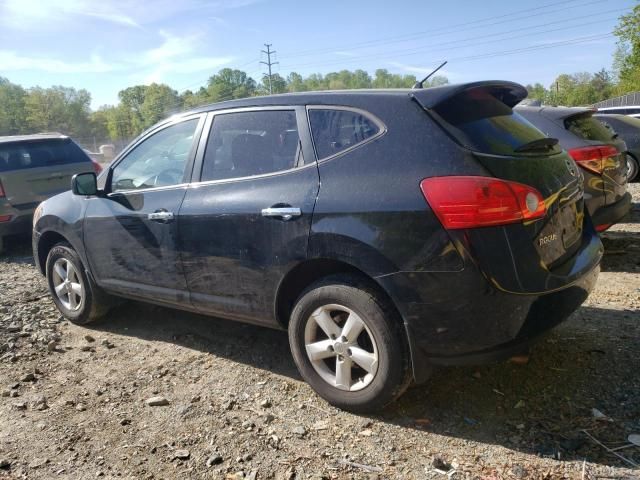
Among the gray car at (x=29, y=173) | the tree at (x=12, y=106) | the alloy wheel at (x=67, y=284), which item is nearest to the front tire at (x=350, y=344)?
the alloy wheel at (x=67, y=284)

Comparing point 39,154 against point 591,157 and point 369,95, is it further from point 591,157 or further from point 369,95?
point 591,157

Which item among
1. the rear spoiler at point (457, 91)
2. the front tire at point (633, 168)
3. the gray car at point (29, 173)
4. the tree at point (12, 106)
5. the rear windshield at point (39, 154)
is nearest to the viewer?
the rear spoiler at point (457, 91)

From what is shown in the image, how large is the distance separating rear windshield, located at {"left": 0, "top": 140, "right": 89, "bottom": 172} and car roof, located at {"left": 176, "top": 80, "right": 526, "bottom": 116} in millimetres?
5296

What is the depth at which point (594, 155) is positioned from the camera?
5.11 m

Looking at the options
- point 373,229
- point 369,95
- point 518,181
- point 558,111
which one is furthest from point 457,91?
point 558,111

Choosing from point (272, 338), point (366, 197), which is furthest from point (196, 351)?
point (366, 197)

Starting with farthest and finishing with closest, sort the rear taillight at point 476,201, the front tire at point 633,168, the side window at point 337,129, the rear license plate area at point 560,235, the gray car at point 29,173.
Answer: the front tire at point 633,168 → the gray car at point 29,173 → the side window at point 337,129 → the rear license plate area at point 560,235 → the rear taillight at point 476,201

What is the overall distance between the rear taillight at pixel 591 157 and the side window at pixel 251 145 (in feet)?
10.4

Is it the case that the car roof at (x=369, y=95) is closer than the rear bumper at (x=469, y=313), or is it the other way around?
the rear bumper at (x=469, y=313)

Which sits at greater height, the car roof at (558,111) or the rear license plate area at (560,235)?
the car roof at (558,111)

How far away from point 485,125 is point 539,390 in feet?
5.09

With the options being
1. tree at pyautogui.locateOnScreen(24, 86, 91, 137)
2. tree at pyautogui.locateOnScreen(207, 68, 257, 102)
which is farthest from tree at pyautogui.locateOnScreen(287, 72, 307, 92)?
tree at pyautogui.locateOnScreen(24, 86, 91, 137)

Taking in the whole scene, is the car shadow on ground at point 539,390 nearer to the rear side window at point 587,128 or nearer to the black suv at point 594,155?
the black suv at point 594,155

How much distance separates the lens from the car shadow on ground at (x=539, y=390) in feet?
8.87
